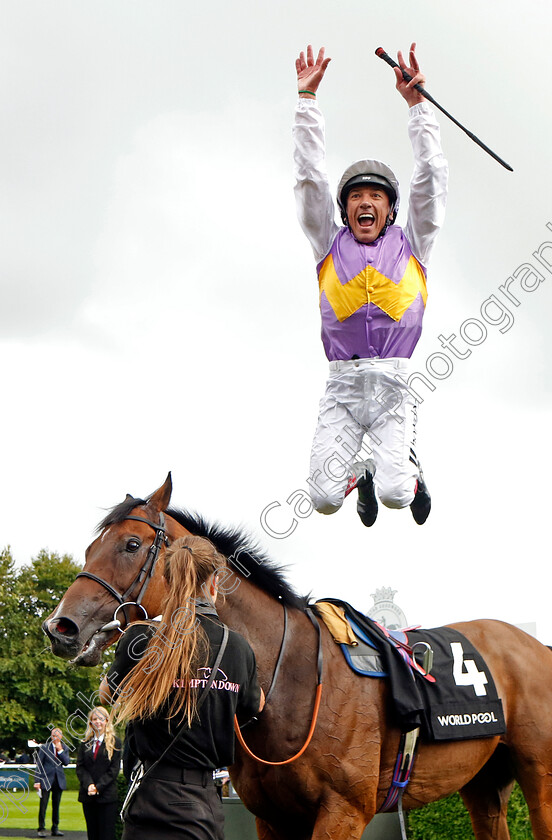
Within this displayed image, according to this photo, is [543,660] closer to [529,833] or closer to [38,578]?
[529,833]

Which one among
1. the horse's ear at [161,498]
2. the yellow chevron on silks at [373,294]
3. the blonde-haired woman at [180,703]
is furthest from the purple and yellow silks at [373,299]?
the blonde-haired woman at [180,703]

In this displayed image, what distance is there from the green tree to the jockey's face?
32.1m

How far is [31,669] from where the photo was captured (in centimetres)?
3641

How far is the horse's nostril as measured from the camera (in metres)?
3.96

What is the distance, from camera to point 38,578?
39.2 meters

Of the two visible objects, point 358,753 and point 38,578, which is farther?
point 38,578

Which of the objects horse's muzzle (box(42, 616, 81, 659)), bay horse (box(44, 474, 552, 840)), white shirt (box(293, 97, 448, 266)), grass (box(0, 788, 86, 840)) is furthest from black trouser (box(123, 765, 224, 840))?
grass (box(0, 788, 86, 840))

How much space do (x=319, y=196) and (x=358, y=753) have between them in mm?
2815

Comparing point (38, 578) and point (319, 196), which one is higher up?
point (319, 196)

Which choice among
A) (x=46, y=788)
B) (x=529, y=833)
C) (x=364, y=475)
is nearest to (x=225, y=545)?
(x=364, y=475)

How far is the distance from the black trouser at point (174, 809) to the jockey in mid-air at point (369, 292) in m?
1.91

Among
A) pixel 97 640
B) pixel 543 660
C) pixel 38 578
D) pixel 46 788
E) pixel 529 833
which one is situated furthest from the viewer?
pixel 38 578

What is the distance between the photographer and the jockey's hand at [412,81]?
456 cm

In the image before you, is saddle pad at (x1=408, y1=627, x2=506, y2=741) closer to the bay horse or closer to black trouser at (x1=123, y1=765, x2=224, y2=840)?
the bay horse
